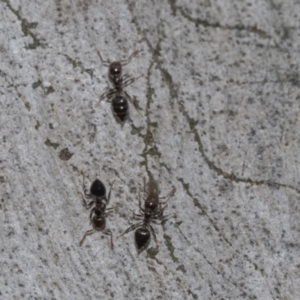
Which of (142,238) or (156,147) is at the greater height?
(156,147)

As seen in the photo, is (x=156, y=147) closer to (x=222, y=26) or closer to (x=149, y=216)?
(x=149, y=216)

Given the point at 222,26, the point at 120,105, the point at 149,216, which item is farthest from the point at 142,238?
the point at 222,26

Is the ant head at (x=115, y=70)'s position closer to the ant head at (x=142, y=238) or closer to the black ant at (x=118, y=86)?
the black ant at (x=118, y=86)

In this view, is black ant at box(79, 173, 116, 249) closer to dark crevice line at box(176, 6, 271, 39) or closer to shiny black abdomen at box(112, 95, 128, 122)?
shiny black abdomen at box(112, 95, 128, 122)

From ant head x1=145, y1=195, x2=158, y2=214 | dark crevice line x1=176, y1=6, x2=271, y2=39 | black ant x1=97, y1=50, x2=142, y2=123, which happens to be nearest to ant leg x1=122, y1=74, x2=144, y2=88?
black ant x1=97, y1=50, x2=142, y2=123

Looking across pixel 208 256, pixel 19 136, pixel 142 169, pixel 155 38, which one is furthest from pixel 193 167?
pixel 19 136

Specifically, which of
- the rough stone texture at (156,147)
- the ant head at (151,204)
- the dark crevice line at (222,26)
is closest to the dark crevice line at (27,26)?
the rough stone texture at (156,147)
